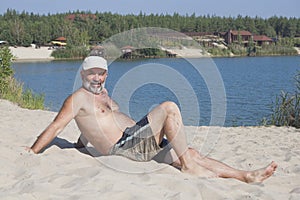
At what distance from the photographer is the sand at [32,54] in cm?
5900

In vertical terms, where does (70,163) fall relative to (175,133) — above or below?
below

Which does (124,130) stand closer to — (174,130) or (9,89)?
(174,130)

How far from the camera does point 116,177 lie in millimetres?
3145

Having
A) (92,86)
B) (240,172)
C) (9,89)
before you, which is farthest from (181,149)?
(9,89)

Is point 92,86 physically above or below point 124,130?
above

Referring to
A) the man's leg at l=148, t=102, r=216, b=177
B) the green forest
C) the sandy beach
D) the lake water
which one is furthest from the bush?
the green forest

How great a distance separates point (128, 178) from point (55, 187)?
0.55m

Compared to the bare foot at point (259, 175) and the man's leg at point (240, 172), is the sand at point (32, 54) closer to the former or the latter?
the man's leg at point (240, 172)

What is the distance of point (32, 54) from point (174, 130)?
61.0 meters

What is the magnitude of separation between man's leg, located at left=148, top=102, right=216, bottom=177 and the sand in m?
56.9

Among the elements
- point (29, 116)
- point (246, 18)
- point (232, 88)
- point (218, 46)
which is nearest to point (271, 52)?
point (218, 46)

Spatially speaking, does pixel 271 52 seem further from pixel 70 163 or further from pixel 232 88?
pixel 70 163

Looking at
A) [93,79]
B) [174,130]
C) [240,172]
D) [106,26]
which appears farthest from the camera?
[106,26]

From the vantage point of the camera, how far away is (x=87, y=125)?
3.60 metres
